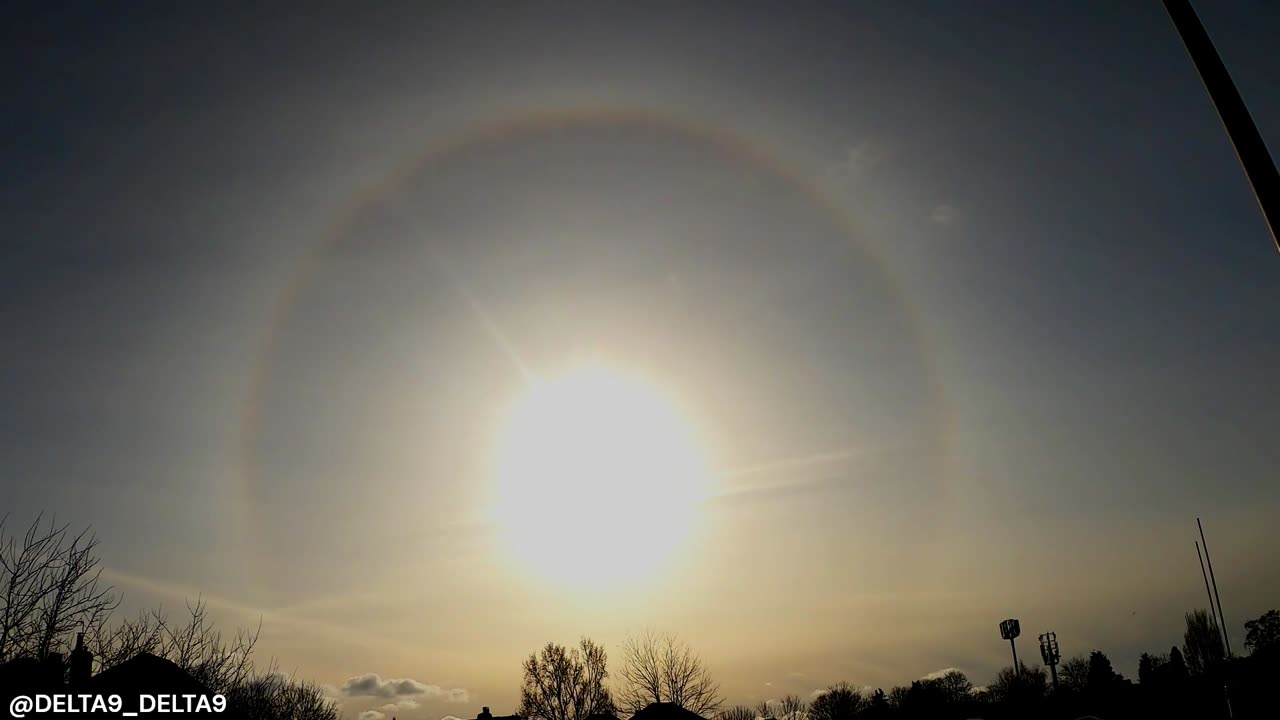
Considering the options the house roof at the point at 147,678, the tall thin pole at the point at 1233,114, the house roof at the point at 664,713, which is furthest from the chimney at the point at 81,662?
the house roof at the point at 664,713

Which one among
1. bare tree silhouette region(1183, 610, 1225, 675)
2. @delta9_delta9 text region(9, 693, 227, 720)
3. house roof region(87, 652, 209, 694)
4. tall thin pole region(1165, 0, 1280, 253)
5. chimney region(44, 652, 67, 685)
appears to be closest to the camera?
tall thin pole region(1165, 0, 1280, 253)

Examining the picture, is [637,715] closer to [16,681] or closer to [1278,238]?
[16,681]

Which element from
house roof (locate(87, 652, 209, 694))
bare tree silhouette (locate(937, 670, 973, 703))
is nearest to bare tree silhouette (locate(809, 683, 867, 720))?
bare tree silhouette (locate(937, 670, 973, 703))

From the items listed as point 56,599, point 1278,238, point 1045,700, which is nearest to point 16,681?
point 56,599

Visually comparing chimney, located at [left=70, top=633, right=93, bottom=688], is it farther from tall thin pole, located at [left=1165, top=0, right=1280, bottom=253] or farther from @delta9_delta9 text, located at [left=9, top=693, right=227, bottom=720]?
tall thin pole, located at [left=1165, top=0, right=1280, bottom=253]

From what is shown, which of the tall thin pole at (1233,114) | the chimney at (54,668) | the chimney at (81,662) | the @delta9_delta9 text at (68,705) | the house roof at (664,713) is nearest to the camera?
the tall thin pole at (1233,114)

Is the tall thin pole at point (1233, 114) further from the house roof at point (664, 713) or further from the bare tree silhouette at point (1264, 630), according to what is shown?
the bare tree silhouette at point (1264, 630)
